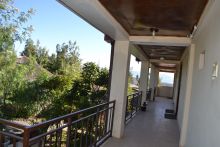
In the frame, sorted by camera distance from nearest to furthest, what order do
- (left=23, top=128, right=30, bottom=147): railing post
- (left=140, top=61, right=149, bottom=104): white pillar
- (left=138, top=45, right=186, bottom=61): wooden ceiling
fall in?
(left=23, top=128, right=30, bottom=147): railing post
(left=138, top=45, right=186, bottom=61): wooden ceiling
(left=140, top=61, right=149, bottom=104): white pillar

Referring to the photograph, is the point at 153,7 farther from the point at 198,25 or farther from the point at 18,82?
the point at 18,82

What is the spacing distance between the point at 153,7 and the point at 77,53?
26.1m

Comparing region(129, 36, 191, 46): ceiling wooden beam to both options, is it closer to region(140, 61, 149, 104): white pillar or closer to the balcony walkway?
the balcony walkway

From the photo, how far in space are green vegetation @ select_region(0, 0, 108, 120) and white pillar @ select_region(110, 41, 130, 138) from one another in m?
2.28

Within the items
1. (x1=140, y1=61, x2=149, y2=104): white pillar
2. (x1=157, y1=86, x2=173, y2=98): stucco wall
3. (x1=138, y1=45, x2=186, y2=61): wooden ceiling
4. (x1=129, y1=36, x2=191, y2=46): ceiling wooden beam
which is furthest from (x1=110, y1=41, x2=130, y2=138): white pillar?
(x1=157, y1=86, x2=173, y2=98): stucco wall

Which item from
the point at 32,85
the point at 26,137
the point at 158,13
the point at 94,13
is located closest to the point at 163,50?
the point at 158,13

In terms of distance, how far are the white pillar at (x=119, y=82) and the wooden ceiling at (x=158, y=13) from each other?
0.82m

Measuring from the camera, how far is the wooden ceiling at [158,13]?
256 centimetres

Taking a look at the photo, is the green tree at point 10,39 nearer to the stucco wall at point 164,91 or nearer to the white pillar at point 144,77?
the white pillar at point 144,77

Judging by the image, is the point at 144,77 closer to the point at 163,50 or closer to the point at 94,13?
the point at 163,50

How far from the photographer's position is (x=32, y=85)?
11.2 m

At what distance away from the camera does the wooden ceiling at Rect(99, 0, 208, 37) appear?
2562 mm

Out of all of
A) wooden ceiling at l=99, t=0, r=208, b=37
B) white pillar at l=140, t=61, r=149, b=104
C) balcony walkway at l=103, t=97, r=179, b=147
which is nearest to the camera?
wooden ceiling at l=99, t=0, r=208, b=37

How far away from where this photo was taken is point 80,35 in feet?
100
